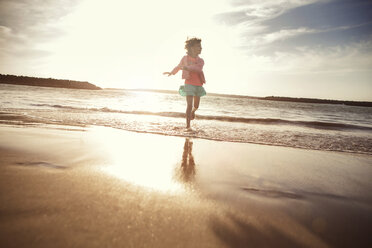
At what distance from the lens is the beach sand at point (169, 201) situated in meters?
1.00

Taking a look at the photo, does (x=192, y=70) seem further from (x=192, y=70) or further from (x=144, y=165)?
(x=144, y=165)

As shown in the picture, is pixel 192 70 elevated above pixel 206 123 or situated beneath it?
elevated above

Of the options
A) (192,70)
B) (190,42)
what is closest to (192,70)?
(192,70)

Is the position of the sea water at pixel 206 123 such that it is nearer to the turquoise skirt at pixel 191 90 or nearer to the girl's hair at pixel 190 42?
the turquoise skirt at pixel 191 90

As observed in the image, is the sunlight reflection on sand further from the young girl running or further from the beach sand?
the young girl running

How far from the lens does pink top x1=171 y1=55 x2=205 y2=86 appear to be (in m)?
5.43

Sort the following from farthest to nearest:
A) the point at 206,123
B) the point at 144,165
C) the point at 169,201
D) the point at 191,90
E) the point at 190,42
Answer: the point at 206,123 < the point at 191,90 < the point at 190,42 < the point at 144,165 < the point at 169,201

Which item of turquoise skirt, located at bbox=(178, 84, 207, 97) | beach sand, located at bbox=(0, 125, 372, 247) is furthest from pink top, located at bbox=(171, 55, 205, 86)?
beach sand, located at bbox=(0, 125, 372, 247)

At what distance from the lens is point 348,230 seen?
3.92ft

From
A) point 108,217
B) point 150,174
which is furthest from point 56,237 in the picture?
point 150,174

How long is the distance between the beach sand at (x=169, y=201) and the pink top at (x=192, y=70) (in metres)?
3.42

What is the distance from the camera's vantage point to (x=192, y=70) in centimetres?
541

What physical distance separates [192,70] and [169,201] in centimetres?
446

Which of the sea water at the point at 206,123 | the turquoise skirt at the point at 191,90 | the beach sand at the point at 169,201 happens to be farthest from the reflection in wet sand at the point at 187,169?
the turquoise skirt at the point at 191,90
